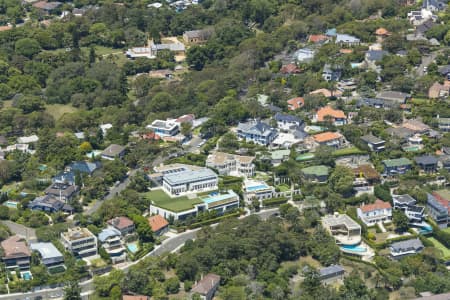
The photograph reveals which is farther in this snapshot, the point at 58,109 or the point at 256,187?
the point at 58,109

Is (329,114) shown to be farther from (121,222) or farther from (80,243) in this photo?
(80,243)

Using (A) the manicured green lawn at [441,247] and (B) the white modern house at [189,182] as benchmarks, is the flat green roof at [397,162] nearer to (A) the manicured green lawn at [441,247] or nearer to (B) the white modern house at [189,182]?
(A) the manicured green lawn at [441,247]

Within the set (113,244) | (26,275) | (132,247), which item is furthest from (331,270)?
(26,275)

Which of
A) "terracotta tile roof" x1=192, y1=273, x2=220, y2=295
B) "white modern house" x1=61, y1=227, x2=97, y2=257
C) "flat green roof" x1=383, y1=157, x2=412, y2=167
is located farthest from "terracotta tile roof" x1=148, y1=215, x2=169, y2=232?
"flat green roof" x1=383, y1=157, x2=412, y2=167

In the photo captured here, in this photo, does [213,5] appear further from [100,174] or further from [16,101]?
[100,174]

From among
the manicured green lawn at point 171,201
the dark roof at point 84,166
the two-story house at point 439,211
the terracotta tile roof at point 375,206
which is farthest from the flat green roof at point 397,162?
the dark roof at point 84,166

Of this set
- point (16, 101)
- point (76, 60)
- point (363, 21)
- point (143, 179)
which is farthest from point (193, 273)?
point (363, 21)

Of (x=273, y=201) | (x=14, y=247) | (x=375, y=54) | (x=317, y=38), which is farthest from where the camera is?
(x=317, y=38)
